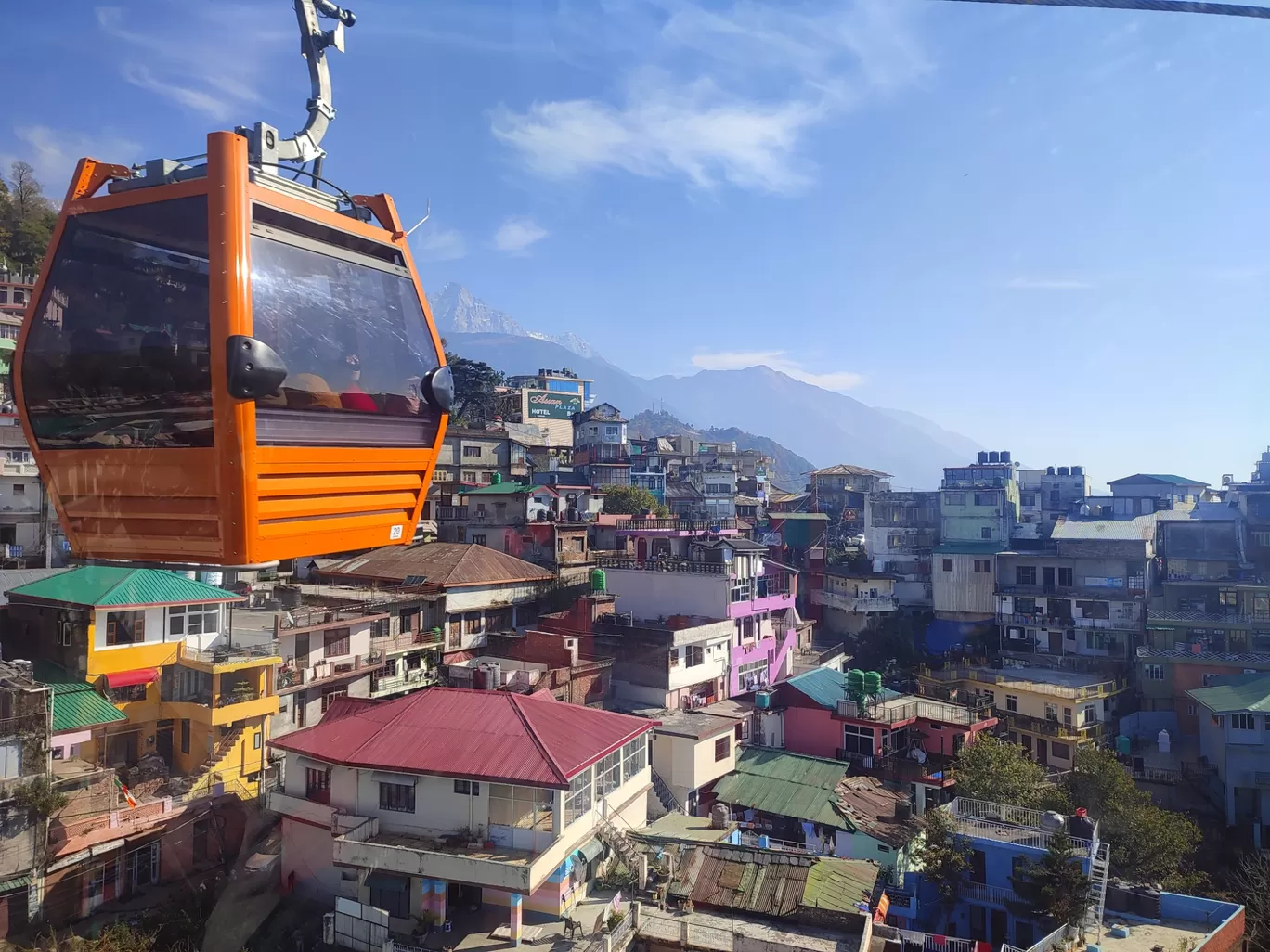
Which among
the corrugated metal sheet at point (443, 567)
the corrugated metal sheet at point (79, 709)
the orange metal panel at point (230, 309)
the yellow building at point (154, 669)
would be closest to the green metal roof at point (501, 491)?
the corrugated metal sheet at point (443, 567)

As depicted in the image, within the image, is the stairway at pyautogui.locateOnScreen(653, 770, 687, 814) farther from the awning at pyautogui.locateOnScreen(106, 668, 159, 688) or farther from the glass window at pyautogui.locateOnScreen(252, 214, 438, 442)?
the glass window at pyautogui.locateOnScreen(252, 214, 438, 442)

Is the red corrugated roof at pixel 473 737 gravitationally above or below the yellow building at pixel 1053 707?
above

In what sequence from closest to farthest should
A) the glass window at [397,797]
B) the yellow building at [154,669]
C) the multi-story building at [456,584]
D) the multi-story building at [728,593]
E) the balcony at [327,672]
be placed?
the glass window at [397,797]
the yellow building at [154,669]
the balcony at [327,672]
the multi-story building at [456,584]
the multi-story building at [728,593]

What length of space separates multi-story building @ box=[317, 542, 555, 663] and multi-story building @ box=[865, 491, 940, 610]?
10.9 m

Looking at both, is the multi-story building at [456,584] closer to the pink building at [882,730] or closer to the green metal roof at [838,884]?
the pink building at [882,730]

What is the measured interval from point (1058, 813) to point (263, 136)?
13.4 meters

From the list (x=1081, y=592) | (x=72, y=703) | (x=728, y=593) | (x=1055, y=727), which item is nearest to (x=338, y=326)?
(x=72, y=703)

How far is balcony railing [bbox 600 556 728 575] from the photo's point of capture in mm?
16984

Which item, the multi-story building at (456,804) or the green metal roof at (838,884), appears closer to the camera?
the multi-story building at (456,804)

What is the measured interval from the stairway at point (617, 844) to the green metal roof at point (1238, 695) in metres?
Result: 11.3

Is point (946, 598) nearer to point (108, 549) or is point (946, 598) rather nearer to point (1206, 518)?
point (1206, 518)

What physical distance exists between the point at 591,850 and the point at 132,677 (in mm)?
6663

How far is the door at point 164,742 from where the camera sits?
37.0 feet

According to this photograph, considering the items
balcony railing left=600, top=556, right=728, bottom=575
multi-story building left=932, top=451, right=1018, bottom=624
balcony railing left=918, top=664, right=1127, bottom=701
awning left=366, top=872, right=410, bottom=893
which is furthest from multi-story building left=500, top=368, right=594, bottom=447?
awning left=366, top=872, right=410, bottom=893
